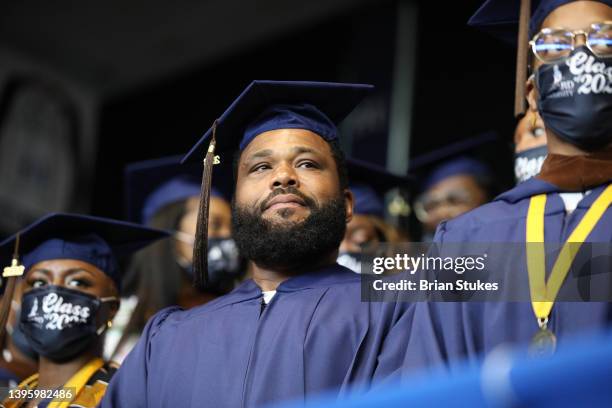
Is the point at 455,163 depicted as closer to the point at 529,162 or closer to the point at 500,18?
the point at 529,162

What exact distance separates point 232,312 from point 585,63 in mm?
1271

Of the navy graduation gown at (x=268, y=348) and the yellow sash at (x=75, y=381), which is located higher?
the navy graduation gown at (x=268, y=348)

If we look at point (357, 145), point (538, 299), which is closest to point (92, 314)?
point (538, 299)

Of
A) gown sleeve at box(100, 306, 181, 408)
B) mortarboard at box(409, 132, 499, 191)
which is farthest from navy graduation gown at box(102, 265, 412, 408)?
mortarboard at box(409, 132, 499, 191)

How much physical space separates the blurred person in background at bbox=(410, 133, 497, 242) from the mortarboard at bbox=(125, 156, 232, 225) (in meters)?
1.17

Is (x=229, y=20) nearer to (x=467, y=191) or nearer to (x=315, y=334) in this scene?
(x=467, y=191)

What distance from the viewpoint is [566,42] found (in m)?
2.68

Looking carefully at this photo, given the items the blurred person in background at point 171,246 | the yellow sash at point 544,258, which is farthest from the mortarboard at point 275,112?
the blurred person in background at point 171,246

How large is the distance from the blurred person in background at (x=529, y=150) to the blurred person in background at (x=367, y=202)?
2.68 feet

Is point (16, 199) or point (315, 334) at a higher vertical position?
point (16, 199)

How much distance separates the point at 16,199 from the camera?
7.24 m

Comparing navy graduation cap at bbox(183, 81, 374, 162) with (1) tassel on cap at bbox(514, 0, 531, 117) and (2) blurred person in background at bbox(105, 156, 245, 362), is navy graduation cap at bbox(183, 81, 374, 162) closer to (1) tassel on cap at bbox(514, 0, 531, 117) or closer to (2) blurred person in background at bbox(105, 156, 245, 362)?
(1) tassel on cap at bbox(514, 0, 531, 117)

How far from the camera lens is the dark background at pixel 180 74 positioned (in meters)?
6.83

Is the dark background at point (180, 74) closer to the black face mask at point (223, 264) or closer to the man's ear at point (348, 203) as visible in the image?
the black face mask at point (223, 264)
